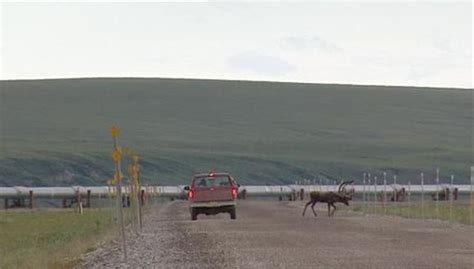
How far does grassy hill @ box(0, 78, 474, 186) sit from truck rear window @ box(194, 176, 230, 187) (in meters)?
71.3

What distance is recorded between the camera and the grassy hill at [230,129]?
127m

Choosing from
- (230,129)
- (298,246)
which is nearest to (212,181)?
(298,246)

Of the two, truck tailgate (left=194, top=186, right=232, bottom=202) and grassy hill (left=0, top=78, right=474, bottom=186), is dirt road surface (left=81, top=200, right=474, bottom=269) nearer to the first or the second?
truck tailgate (left=194, top=186, right=232, bottom=202)

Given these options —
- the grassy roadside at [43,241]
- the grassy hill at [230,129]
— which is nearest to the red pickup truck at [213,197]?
the grassy roadside at [43,241]

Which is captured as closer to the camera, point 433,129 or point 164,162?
→ point 164,162

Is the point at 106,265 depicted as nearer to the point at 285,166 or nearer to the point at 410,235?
the point at 410,235

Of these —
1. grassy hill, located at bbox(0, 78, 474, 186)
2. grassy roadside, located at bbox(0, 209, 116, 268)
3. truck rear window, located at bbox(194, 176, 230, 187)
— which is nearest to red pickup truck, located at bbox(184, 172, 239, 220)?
truck rear window, located at bbox(194, 176, 230, 187)

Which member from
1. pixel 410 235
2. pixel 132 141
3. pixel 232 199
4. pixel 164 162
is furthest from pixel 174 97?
pixel 410 235

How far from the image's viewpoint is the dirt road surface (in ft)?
79.3

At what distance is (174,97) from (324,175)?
4369 centimetres

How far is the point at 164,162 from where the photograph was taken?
128 m

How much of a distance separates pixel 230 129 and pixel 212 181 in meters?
102

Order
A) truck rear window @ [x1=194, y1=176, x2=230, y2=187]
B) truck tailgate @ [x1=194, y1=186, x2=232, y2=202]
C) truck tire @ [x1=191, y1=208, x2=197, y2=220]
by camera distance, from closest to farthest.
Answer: truck tailgate @ [x1=194, y1=186, x2=232, y2=202] → truck tire @ [x1=191, y1=208, x2=197, y2=220] → truck rear window @ [x1=194, y1=176, x2=230, y2=187]

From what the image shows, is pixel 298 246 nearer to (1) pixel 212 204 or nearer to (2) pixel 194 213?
(1) pixel 212 204
